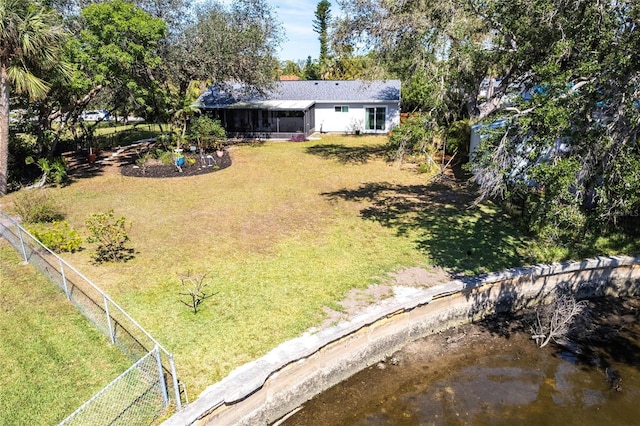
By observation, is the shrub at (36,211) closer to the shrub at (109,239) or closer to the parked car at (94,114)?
the shrub at (109,239)

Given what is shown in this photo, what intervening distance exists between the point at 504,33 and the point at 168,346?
1057 centimetres

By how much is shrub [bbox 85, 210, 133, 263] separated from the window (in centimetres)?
2395

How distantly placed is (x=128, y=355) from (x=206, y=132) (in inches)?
738

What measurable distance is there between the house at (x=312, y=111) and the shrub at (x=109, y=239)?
20.5 metres

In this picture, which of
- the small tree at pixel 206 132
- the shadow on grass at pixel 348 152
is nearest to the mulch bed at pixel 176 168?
the small tree at pixel 206 132

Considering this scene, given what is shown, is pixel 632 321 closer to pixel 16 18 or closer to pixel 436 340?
pixel 436 340

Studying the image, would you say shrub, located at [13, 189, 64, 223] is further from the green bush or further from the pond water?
the pond water

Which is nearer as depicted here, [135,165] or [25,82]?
[25,82]

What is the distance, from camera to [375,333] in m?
8.07

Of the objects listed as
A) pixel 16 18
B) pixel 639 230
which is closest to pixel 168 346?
pixel 639 230

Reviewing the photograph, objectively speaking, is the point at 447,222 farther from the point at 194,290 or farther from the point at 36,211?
the point at 36,211

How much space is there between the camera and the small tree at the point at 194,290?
8.48 metres

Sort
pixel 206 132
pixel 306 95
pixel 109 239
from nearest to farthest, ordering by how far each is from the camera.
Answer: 1. pixel 109 239
2. pixel 206 132
3. pixel 306 95

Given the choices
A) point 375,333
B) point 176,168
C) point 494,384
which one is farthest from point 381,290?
point 176,168
